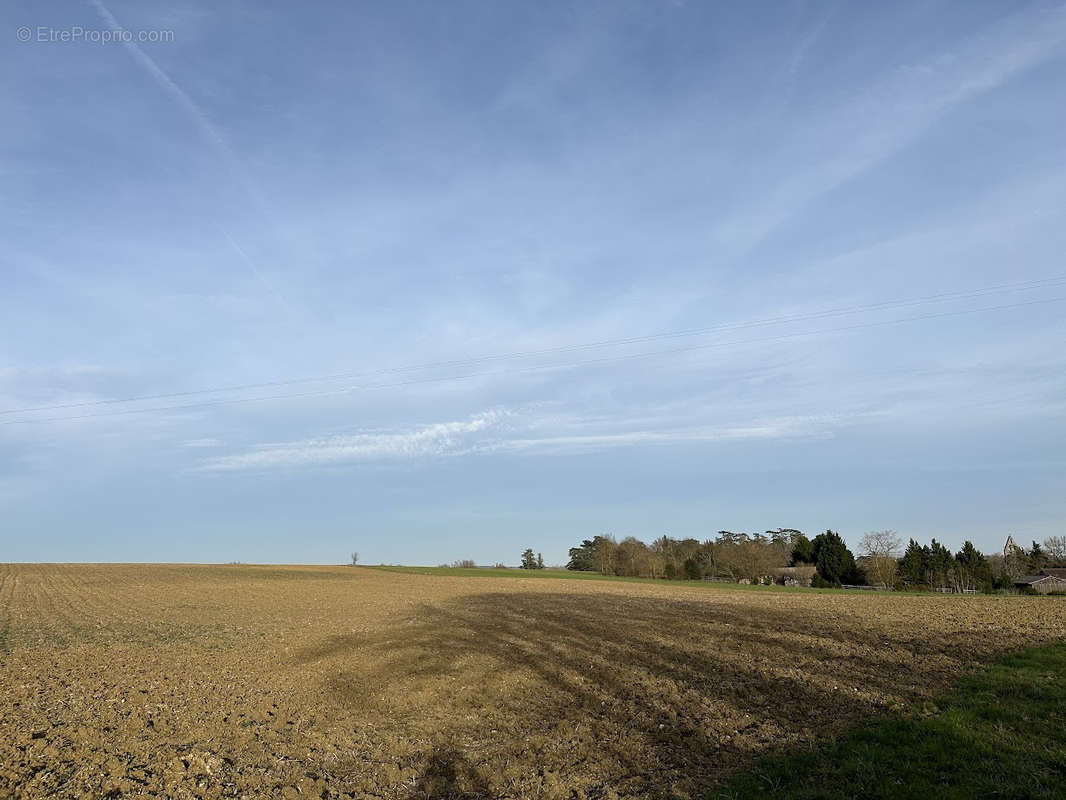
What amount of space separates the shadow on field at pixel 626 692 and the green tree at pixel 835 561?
72.2 m

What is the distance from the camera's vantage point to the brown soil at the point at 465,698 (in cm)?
1153

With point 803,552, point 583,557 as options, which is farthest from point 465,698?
point 583,557

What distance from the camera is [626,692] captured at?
16219 mm

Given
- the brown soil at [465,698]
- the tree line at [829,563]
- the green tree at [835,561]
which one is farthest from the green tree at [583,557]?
the brown soil at [465,698]

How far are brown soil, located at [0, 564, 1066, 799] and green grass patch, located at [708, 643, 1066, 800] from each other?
2.92 ft

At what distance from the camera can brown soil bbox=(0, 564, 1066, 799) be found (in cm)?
1153

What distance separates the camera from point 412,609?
39.1 metres

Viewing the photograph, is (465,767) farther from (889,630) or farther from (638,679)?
(889,630)

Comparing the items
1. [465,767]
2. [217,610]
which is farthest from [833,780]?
[217,610]

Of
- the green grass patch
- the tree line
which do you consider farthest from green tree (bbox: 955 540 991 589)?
the green grass patch

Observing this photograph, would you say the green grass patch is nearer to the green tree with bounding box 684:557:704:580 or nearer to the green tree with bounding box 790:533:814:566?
the green tree with bounding box 684:557:704:580

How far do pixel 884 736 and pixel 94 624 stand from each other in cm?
3504

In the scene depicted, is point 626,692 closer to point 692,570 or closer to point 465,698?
point 465,698

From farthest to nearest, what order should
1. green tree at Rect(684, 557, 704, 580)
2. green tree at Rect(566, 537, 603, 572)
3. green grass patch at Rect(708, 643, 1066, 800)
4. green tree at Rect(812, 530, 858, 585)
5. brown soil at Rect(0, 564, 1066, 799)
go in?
green tree at Rect(566, 537, 603, 572) < green tree at Rect(684, 557, 704, 580) < green tree at Rect(812, 530, 858, 585) < brown soil at Rect(0, 564, 1066, 799) < green grass patch at Rect(708, 643, 1066, 800)
